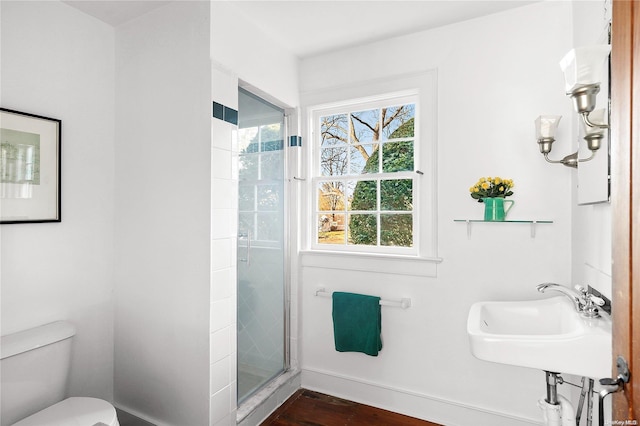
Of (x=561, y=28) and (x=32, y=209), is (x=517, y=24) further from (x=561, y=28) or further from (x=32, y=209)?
(x=32, y=209)

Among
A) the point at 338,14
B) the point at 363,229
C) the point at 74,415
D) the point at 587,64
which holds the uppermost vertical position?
the point at 338,14

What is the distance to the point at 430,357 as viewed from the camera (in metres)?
2.16

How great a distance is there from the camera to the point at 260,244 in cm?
231

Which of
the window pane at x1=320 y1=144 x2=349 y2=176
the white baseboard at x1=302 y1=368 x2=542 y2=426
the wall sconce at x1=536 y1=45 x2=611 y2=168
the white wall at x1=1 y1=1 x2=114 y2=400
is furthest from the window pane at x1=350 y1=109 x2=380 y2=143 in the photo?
the white baseboard at x1=302 y1=368 x2=542 y2=426

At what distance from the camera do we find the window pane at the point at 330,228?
2.55m

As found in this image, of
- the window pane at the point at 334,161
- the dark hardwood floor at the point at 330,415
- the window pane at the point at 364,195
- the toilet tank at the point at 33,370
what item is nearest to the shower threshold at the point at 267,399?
the dark hardwood floor at the point at 330,415

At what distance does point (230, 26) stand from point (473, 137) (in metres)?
1.58

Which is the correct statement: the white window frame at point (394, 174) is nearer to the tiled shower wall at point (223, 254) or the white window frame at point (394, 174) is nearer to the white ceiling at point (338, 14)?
the white ceiling at point (338, 14)

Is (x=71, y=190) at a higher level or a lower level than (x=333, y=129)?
lower

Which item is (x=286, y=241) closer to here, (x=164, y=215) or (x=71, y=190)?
(x=164, y=215)

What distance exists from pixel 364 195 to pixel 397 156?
1.19ft

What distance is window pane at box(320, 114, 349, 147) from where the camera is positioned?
8.38 ft

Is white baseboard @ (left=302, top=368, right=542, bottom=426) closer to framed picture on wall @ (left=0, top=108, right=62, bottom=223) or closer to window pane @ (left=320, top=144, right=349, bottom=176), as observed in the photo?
window pane @ (left=320, top=144, right=349, bottom=176)

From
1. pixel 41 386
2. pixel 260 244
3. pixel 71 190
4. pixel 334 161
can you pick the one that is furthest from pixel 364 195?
pixel 41 386
